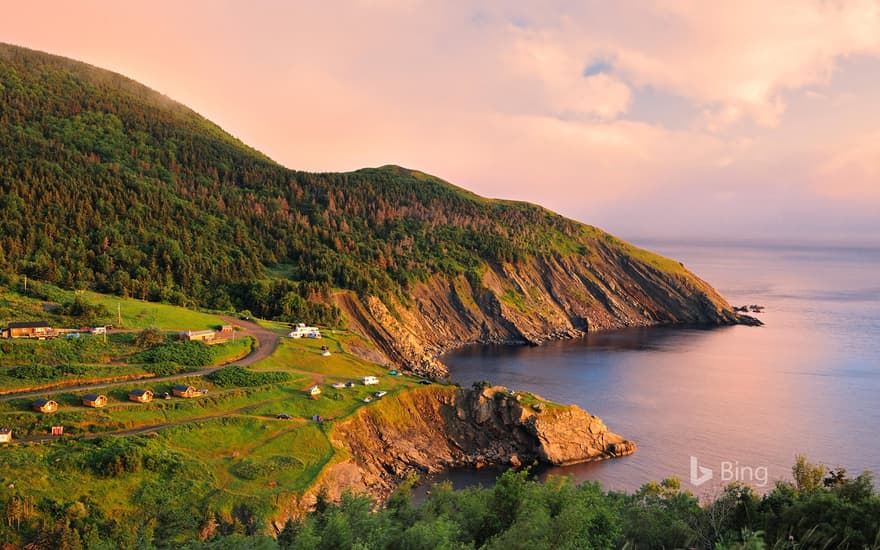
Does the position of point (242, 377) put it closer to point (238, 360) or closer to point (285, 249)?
point (238, 360)

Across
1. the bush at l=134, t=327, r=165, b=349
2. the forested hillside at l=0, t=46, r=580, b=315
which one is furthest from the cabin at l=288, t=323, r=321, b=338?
the forested hillside at l=0, t=46, r=580, b=315

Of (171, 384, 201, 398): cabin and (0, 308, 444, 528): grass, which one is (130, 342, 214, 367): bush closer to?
(0, 308, 444, 528): grass

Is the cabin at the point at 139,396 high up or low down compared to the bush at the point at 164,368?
down

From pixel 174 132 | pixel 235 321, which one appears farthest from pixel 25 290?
pixel 174 132

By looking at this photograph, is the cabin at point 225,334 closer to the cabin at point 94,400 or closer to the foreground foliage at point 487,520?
the cabin at point 94,400

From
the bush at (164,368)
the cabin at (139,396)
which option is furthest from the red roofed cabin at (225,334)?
the cabin at (139,396)

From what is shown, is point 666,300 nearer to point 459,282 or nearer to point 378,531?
point 459,282

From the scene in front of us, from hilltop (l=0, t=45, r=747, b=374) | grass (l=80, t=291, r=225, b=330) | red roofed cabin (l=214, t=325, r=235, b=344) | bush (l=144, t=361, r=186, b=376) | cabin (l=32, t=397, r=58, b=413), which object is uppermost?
hilltop (l=0, t=45, r=747, b=374)
